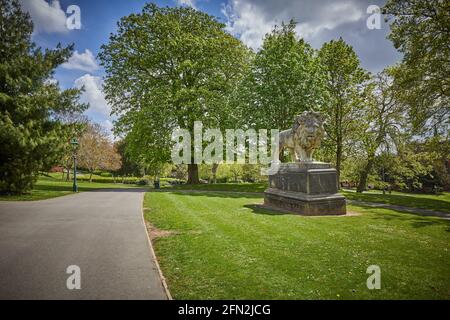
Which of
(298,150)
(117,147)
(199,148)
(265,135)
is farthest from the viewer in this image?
(117,147)

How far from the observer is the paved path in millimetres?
4703

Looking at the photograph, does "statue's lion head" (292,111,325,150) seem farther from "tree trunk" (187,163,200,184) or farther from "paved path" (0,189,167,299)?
"tree trunk" (187,163,200,184)

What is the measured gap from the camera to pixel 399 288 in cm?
470

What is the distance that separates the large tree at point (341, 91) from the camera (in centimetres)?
2616

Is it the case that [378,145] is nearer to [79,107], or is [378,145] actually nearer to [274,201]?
[274,201]

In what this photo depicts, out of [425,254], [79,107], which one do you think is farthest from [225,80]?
[425,254]

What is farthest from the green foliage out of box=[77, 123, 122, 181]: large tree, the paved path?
box=[77, 123, 122, 181]: large tree

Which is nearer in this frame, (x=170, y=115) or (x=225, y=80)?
(x=170, y=115)

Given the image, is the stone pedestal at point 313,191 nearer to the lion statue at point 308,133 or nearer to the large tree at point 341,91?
the lion statue at point 308,133

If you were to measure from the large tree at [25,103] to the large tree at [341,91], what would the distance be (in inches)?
918

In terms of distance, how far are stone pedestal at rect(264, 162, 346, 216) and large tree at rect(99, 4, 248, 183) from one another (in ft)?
53.3

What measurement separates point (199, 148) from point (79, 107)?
12.3 m

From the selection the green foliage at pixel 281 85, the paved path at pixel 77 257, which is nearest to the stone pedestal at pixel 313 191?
the paved path at pixel 77 257

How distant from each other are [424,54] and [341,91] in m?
11.1
